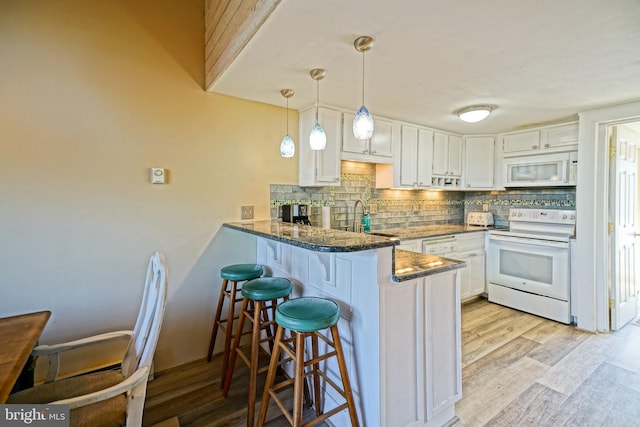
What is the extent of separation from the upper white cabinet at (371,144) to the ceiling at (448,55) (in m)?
0.24

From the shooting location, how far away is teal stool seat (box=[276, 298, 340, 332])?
134 cm

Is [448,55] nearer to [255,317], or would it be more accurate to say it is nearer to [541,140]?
[255,317]

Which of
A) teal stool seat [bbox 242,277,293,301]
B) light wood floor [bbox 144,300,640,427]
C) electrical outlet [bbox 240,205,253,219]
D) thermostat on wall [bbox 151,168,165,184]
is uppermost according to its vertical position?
thermostat on wall [bbox 151,168,165,184]

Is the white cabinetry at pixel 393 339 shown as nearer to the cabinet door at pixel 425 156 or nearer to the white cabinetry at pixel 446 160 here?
the cabinet door at pixel 425 156

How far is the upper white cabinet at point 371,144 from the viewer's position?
2834 millimetres

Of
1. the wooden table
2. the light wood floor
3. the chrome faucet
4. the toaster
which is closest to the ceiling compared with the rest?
the chrome faucet

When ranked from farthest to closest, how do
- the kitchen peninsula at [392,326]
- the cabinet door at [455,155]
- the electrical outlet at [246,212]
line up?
the cabinet door at [455,155] → the electrical outlet at [246,212] → the kitchen peninsula at [392,326]

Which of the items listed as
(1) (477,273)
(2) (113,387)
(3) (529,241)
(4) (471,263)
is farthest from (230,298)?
(3) (529,241)

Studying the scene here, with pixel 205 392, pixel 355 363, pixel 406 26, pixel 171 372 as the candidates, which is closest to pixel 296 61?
pixel 406 26

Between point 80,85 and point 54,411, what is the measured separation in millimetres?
1865

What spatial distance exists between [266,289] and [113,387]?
0.86m

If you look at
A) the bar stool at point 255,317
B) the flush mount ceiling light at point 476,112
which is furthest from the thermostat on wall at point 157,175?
the flush mount ceiling light at point 476,112
